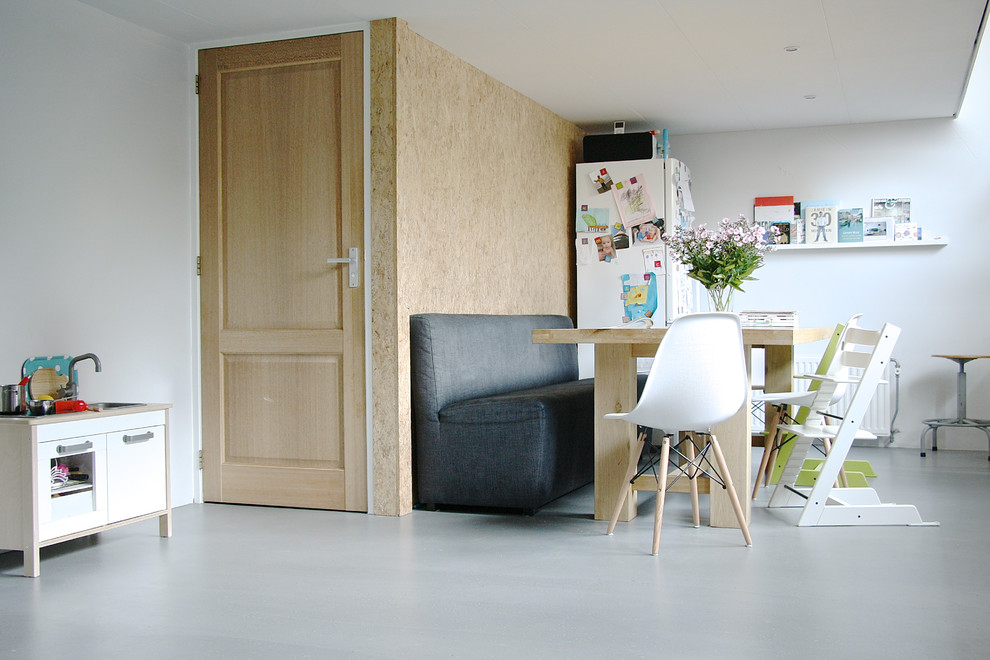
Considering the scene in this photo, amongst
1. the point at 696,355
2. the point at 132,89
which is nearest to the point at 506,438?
the point at 696,355

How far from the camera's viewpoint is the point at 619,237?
633 cm

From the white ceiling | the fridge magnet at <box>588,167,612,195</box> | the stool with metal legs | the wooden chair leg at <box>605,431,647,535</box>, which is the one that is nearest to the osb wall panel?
the white ceiling

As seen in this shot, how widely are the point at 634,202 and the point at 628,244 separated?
279mm

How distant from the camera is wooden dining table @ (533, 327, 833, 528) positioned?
3.55 meters

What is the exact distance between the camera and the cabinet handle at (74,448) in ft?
10.4

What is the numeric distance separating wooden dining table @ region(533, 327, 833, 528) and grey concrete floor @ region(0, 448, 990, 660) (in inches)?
5.8

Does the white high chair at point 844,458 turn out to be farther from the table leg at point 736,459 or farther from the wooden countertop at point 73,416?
the wooden countertop at point 73,416

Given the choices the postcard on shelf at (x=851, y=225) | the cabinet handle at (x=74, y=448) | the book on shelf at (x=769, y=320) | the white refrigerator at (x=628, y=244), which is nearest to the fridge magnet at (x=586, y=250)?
the white refrigerator at (x=628, y=244)

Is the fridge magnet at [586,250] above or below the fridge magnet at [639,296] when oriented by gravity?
above

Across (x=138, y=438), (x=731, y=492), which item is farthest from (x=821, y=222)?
(x=138, y=438)

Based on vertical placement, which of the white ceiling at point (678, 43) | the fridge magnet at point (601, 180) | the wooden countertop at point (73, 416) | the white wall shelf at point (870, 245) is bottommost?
the wooden countertop at point (73, 416)

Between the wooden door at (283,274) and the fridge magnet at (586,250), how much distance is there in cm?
257

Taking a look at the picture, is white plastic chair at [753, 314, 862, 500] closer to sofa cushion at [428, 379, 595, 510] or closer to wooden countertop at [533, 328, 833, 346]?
wooden countertop at [533, 328, 833, 346]

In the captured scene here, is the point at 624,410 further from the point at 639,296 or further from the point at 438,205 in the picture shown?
the point at 639,296
